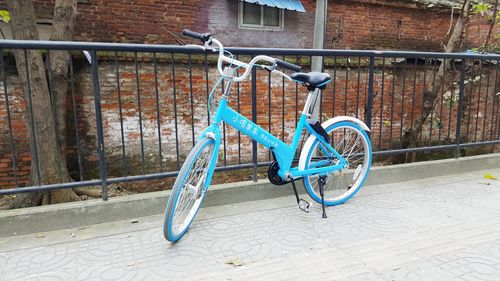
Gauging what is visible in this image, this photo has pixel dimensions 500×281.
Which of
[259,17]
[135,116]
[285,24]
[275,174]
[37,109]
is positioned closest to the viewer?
[275,174]

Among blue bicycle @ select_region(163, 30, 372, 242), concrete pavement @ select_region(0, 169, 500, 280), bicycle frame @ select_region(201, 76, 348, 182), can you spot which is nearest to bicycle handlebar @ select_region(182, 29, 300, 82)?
blue bicycle @ select_region(163, 30, 372, 242)

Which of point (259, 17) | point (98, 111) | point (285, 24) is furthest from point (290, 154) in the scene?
point (285, 24)

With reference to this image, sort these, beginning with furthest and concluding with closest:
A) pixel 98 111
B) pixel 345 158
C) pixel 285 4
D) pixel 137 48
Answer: pixel 285 4 < pixel 345 158 < pixel 98 111 < pixel 137 48

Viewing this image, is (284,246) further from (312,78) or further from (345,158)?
(312,78)

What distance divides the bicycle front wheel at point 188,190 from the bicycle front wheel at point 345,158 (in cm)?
96

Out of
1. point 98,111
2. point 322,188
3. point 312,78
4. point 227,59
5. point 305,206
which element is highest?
point 227,59

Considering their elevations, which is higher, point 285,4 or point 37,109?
point 285,4

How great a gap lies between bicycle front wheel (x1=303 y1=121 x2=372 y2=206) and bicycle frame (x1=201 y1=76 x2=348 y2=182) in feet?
0.18

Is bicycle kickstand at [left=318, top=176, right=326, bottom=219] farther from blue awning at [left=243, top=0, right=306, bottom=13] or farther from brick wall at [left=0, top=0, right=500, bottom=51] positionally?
blue awning at [left=243, top=0, right=306, bottom=13]

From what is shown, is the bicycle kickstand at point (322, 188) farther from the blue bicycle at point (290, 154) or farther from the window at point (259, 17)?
the window at point (259, 17)

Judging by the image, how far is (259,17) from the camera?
8.49 meters

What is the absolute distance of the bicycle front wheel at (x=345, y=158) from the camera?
339cm

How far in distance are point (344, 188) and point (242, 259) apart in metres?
1.83

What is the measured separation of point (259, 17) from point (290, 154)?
20.1 feet
